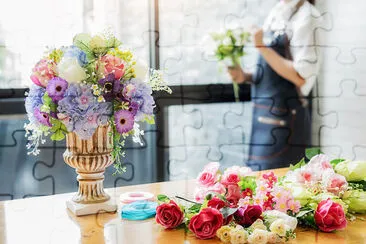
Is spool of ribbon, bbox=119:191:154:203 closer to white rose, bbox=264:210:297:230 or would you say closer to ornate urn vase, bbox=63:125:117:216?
ornate urn vase, bbox=63:125:117:216

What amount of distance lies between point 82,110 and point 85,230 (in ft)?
0.99

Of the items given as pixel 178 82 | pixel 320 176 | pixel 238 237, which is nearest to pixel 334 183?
pixel 320 176

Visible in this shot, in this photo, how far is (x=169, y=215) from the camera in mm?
1405

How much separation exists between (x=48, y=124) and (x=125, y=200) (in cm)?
34

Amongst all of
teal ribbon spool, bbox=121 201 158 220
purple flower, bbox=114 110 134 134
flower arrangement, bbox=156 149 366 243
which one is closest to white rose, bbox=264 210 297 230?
flower arrangement, bbox=156 149 366 243

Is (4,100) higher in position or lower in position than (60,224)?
higher

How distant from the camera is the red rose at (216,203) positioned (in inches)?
55.4

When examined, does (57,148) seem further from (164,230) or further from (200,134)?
(164,230)

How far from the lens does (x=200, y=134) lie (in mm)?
2871

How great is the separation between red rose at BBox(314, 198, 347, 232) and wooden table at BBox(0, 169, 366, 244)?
0.02 metres

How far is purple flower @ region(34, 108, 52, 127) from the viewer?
1.45 meters

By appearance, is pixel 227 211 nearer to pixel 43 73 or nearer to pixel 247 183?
pixel 247 183

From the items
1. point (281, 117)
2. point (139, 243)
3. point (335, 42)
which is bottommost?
point (139, 243)

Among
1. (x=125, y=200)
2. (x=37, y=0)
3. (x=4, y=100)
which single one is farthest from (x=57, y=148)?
(x=125, y=200)
